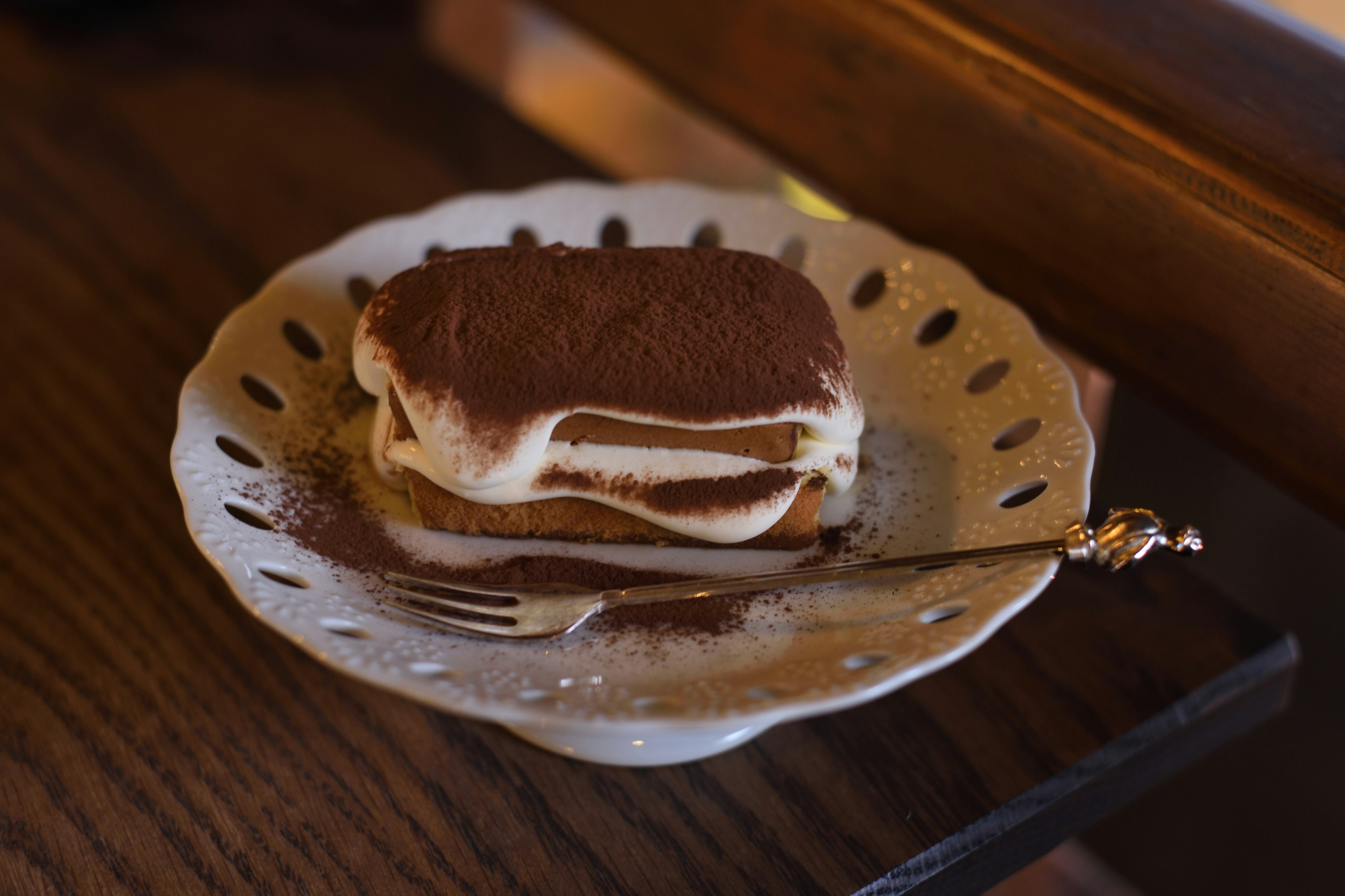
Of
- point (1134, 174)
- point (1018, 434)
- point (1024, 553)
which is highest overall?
point (1134, 174)

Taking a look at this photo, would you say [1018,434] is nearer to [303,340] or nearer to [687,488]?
[687,488]

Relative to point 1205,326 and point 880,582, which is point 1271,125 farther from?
point 880,582

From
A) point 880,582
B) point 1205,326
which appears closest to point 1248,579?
point 1205,326

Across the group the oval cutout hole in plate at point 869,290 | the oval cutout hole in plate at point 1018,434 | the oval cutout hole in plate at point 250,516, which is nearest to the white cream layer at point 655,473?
the oval cutout hole in plate at point 250,516

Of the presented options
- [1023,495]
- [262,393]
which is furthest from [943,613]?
[262,393]

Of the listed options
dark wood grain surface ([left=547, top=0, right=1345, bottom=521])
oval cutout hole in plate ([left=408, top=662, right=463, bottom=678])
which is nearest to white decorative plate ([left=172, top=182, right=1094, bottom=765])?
oval cutout hole in plate ([left=408, top=662, right=463, bottom=678])

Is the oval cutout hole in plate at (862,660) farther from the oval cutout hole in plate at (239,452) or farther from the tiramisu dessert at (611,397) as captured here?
the oval cutout hole in plate at (239,452)
